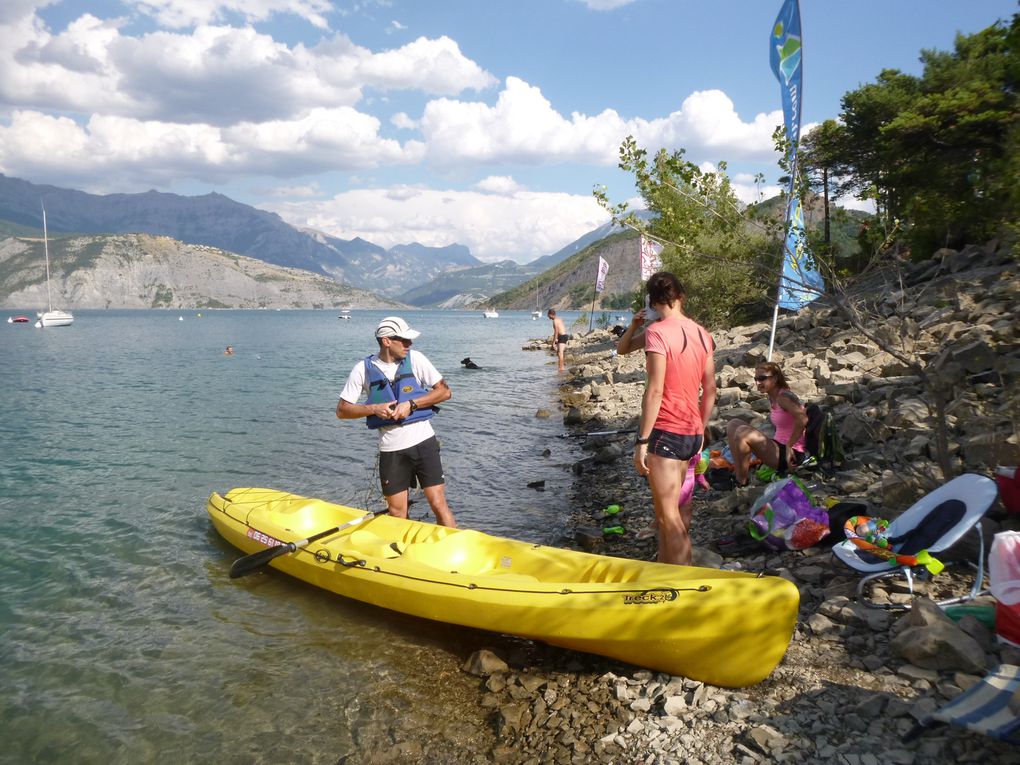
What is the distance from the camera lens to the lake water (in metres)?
4.20

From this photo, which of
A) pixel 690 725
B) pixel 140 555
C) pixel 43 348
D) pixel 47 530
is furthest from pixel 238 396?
pixel 43 348

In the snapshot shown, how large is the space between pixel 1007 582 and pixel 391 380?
4.50 meters

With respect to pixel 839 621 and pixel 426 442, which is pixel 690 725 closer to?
pixel 839 621

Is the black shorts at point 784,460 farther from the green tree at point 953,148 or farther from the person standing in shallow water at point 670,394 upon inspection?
the green tree at point 953,148

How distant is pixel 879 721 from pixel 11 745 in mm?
5423

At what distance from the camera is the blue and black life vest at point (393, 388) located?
5582 millimetres

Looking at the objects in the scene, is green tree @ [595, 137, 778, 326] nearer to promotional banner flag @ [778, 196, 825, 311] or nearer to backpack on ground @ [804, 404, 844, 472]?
promotional banner flag @ [778, 196, 825, 311]

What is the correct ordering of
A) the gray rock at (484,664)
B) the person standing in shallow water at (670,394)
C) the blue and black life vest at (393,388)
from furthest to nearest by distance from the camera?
the blue and black life vest at (393,388), the gray rock at (484,664), the person standing in shallow water at (670,394)

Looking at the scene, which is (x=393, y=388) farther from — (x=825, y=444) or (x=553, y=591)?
(x=825, y=444)

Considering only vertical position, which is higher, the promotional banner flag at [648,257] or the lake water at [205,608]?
the promotional banner flag at [648,257]

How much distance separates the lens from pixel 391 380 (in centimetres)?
558

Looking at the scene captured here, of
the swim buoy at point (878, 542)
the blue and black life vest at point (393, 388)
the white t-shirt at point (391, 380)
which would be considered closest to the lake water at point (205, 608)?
the white t-shirt at point (391, 380)

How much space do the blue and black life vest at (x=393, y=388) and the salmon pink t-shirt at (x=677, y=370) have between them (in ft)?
7.56

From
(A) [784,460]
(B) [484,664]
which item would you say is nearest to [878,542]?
(A) [784,460]
